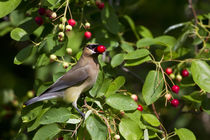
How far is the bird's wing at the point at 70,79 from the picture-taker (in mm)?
2730

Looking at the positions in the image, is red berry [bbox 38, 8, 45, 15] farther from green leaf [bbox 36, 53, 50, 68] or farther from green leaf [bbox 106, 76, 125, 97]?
green leaf [bbox 106, 76, 125, 97]

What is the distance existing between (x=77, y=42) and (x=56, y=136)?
147 centimetres

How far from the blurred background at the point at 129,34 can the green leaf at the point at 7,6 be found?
132 cm

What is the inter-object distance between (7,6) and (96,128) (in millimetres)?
1187

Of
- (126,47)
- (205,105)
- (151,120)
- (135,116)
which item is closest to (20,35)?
(126,47)

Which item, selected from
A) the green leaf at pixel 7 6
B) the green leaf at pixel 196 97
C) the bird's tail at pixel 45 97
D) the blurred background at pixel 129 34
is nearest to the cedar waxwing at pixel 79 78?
the bird's tail at pixel 45 97

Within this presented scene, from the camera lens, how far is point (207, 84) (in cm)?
251

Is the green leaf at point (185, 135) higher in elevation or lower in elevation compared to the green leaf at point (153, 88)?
lower

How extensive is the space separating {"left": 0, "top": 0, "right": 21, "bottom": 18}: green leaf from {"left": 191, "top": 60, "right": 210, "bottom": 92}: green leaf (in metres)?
1.52

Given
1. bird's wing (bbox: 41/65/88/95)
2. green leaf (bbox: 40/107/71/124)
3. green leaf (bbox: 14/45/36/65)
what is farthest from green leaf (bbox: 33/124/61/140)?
green leaf (bbox: 14/45/36/65)

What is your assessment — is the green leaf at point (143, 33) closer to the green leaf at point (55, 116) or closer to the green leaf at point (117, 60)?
the green leaf at point (117, 60)

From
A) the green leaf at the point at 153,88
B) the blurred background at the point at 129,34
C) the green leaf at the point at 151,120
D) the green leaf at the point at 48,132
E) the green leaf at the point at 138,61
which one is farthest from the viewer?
the blurred background at the point at 129,34

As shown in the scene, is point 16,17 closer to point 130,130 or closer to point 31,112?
point 31,112

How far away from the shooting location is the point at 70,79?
2816 millimetres
